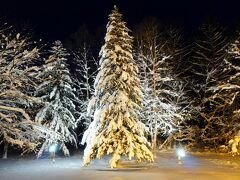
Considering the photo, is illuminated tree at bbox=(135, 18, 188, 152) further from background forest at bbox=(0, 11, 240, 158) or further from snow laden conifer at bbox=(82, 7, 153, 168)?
snow laden conifer at bbox=(82, 7, 153, 168)

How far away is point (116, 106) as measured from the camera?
28.0m

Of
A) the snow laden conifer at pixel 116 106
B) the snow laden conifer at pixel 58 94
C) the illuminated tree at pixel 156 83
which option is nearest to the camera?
the snow laden conifer at pixel 116 106

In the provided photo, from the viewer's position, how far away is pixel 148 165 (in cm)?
3009

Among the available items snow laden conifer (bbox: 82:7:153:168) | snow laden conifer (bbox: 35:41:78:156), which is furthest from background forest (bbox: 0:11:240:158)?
snow laden conifer (bbox: 82:7:153:168)

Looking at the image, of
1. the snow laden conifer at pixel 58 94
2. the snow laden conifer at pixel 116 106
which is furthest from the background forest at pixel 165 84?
the snow laden conifer at pixel 116 106

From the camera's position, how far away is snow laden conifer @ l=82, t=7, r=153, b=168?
27562 millimetres

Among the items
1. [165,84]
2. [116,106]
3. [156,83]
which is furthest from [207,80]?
[116,106]

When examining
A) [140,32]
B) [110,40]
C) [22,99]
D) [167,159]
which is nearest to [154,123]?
[167,159]

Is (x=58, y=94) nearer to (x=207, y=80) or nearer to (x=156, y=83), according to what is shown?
(x=156, y=83)

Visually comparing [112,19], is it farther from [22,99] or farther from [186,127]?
[186,127]

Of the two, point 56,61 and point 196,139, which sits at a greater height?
point 56,61

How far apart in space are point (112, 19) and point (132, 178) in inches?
462

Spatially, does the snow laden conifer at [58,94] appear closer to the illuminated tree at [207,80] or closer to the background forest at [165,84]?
the background forest at [165,84]

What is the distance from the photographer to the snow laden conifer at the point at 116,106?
2756 cm
